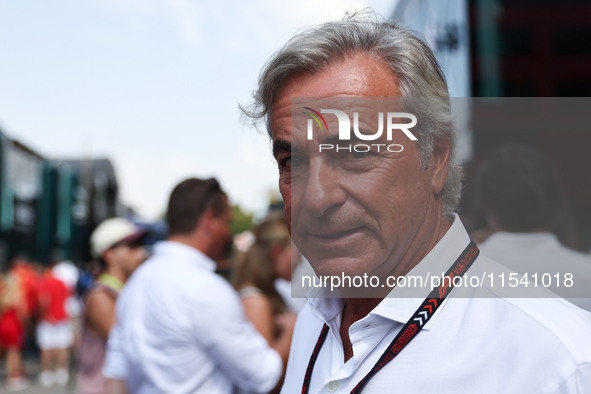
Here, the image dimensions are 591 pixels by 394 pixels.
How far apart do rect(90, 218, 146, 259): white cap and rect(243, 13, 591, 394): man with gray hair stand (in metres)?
3.34

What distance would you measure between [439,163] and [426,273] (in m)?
0.27

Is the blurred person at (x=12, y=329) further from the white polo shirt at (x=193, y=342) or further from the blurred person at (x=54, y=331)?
the white polo shirt at (x=193, y=342)

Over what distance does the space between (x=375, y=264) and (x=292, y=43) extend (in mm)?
560

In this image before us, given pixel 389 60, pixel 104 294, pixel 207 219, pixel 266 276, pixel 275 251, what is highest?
pixel 389 60

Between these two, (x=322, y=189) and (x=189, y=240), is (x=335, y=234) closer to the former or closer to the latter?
(x=322, y=189)

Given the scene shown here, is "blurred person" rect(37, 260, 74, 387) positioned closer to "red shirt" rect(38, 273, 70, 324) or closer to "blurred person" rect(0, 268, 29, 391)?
"red shirt" rect(38, 273, 70, 324)

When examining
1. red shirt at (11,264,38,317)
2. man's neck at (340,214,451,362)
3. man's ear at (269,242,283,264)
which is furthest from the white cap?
red shirt at (11,264,38,317)

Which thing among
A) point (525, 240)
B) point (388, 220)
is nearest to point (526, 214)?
point (525, 240)

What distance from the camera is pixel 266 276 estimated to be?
329 cm

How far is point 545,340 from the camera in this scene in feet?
3.11

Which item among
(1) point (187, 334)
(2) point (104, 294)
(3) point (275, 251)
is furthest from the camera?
(2) point (104, 294)

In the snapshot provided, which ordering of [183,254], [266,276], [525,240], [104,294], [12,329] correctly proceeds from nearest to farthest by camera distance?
1. [525,240]
2. [183,254]
3. [266,276]
4. [104,294]
5. [12,329]

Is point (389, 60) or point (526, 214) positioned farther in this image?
point (526, 214)

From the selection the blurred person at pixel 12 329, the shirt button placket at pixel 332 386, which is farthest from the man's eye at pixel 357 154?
the blurred person at pixel 12 329
